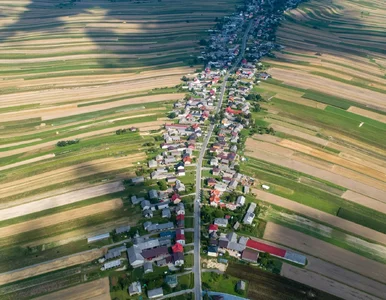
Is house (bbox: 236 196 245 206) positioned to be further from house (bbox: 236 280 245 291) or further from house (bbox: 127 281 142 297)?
house (bbox: 127 281 142 297)

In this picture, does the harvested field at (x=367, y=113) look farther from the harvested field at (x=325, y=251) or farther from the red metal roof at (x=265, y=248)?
the red metal roof at (x=265, y=248)

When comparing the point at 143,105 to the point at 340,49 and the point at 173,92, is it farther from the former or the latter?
the point at 340,49

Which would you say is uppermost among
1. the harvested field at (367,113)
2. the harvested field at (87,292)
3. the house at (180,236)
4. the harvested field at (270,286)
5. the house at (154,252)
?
the harvested field at (367,113)

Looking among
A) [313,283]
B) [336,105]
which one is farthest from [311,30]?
[313,283]

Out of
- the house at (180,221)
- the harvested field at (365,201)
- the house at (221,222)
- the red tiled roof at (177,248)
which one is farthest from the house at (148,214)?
the harvested field at (365,201)

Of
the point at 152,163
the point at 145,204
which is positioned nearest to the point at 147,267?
the point at 145,204

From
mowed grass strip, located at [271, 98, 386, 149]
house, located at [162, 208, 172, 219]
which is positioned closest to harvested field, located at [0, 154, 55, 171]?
house, located at [162, 208, 172, 219]
